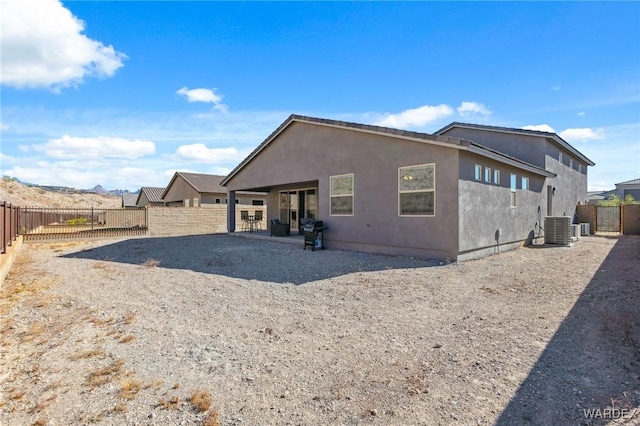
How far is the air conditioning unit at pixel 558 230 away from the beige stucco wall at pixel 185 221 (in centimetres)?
1749

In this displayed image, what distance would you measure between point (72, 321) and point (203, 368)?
277 cm

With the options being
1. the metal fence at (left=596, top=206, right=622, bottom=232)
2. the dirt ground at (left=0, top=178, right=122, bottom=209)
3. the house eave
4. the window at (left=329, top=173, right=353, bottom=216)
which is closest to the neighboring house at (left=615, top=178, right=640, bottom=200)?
the metal fence at (left=596, top=206, right=622, bottom=232)

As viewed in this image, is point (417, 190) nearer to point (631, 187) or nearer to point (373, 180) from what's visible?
point (373, 180)

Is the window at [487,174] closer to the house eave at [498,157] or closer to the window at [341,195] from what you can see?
the house eave at [498,157]

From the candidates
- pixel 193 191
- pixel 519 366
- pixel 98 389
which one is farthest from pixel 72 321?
pixel 193 191

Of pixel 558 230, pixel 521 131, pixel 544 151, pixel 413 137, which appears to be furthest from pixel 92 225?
pixel 544 151

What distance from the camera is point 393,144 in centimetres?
1021

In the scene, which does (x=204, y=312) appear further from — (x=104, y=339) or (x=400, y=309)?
(x=400, y=309)

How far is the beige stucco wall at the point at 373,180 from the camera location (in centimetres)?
910

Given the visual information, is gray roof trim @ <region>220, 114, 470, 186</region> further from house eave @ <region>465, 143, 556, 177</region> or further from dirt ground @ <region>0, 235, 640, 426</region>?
dirt ground @ <region>0, 235, 640, 426</region>

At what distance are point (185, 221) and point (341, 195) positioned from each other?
41.2 feet

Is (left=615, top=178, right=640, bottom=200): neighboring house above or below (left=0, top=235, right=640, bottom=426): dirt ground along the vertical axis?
above

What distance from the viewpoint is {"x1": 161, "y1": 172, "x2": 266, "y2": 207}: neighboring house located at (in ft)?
92.1

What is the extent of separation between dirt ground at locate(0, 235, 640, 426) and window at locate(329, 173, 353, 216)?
14.0ft
